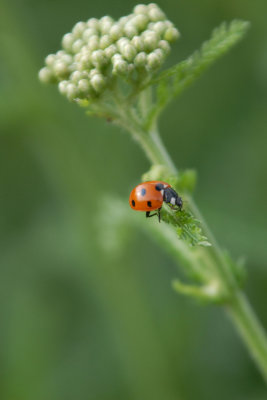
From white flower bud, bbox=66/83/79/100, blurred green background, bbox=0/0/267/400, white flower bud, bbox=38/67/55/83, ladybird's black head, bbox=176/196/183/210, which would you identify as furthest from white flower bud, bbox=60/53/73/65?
blurred green background, bbox=0/0/267/400

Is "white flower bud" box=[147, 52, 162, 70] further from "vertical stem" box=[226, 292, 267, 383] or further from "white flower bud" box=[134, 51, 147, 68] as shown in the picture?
"vertical stem" box=[226, 292, 267, 383]

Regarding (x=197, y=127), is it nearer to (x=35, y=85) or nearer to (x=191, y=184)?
(x=35, y=85)

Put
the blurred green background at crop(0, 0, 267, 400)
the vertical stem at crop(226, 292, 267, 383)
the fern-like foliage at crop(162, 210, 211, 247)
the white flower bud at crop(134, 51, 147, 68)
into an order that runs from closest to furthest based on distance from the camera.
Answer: the fern-like foliage at crop(162, 210, 211, 247), the white flower bud at crop(134, 51, 147, 68), the vertical stem at crop(226, 292, 267, 383), the blurred green background at crop(0, 0, 267, 400)

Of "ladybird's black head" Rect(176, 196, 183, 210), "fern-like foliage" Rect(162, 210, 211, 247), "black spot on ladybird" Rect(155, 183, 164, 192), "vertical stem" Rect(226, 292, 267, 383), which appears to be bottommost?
"vertical stem" Rect(226, 292, 267, 383)

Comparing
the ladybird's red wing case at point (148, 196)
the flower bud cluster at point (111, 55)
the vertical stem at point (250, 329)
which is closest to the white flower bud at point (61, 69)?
the flower bud cluster at point (111, 55)

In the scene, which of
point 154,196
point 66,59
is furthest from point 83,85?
point 154,196

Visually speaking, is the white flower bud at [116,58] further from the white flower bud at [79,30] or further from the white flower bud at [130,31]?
the white flower bud at [79,30]

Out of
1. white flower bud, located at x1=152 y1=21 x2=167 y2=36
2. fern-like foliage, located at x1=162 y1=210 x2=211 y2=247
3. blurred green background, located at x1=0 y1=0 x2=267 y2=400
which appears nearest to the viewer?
fern-like foliage, located at x1=162 y1=210 x2=211 y2=247
